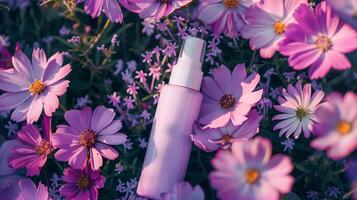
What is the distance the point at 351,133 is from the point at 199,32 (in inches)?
17.4

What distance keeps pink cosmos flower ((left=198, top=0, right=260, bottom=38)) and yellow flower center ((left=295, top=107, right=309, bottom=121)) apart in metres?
0.22

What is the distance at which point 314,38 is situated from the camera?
1.05 m

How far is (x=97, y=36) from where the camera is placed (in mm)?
1247

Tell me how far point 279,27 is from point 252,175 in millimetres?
329

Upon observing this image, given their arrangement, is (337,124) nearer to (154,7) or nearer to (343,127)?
(343,127)

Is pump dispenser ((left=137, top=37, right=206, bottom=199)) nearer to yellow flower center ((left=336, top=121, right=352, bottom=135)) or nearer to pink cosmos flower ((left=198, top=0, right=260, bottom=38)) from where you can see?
pink cosmos flower ((left=198, top=0, right=260, bottom=38))

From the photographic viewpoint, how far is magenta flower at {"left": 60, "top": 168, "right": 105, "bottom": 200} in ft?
3.65

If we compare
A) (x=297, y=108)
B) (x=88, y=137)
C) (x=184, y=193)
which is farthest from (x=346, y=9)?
(x=88, y=137)

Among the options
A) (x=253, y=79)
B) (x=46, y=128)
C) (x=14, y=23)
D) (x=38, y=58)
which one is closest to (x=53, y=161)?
(x=46, y=128)

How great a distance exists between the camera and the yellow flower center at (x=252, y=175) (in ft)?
3.31

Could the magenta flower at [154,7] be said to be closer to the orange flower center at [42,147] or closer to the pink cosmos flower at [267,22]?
the pink cosmos flower at [267,22]

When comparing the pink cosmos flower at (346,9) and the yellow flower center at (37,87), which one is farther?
the yellow flower center at (37,87)

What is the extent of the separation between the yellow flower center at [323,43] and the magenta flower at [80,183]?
0.53 meters

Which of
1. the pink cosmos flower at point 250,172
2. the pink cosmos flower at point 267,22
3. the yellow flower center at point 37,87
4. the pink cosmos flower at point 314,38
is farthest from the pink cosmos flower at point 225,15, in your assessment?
the yellow flower center at point 37,87
